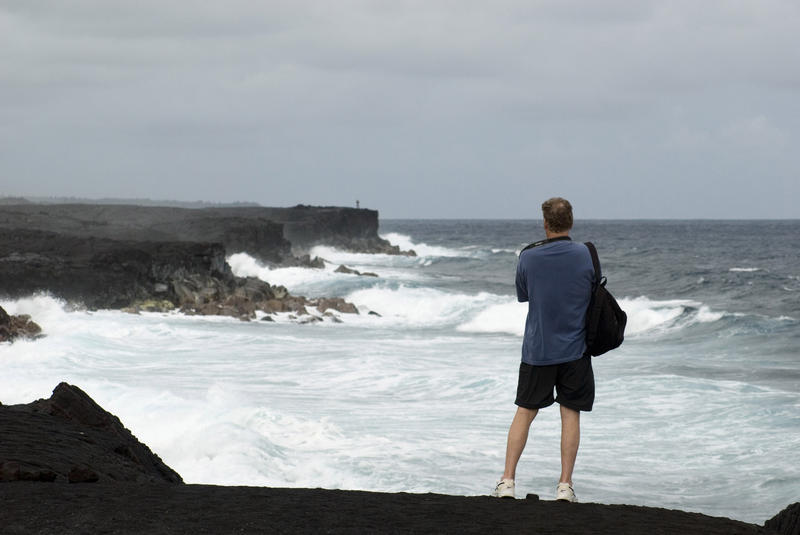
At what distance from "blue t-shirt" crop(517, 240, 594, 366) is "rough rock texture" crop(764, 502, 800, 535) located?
115cm

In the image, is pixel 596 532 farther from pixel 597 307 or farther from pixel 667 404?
pixel 667 404

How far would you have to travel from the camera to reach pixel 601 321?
16.3 feet

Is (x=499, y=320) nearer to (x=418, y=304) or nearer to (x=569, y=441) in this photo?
(x=418, y=304)

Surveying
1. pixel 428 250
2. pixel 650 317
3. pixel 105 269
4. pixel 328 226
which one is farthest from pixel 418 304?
pixel 428 250

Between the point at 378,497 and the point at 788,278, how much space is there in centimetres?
4419

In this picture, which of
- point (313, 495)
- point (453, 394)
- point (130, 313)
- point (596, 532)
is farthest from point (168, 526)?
point (130, 313)

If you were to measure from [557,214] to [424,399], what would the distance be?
911 cm

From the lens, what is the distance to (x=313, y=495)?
4.90 meters

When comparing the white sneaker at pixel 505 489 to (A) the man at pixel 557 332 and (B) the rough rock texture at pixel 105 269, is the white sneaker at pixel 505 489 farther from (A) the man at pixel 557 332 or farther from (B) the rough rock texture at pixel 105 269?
(B) the rough rock texture at pixel 105 269

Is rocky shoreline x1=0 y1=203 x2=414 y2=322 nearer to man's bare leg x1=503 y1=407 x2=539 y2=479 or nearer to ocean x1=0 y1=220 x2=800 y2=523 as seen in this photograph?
ocean x1=0 y1=220 x2=800 y2=523

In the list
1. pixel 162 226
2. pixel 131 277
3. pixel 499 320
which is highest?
pixel 162 226

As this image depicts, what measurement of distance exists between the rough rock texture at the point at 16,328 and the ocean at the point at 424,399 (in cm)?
63

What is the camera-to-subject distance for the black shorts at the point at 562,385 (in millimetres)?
5004

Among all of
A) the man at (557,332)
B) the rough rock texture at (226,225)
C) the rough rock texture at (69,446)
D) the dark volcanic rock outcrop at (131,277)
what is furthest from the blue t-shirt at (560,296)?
the rough rock texture at (226,225)
